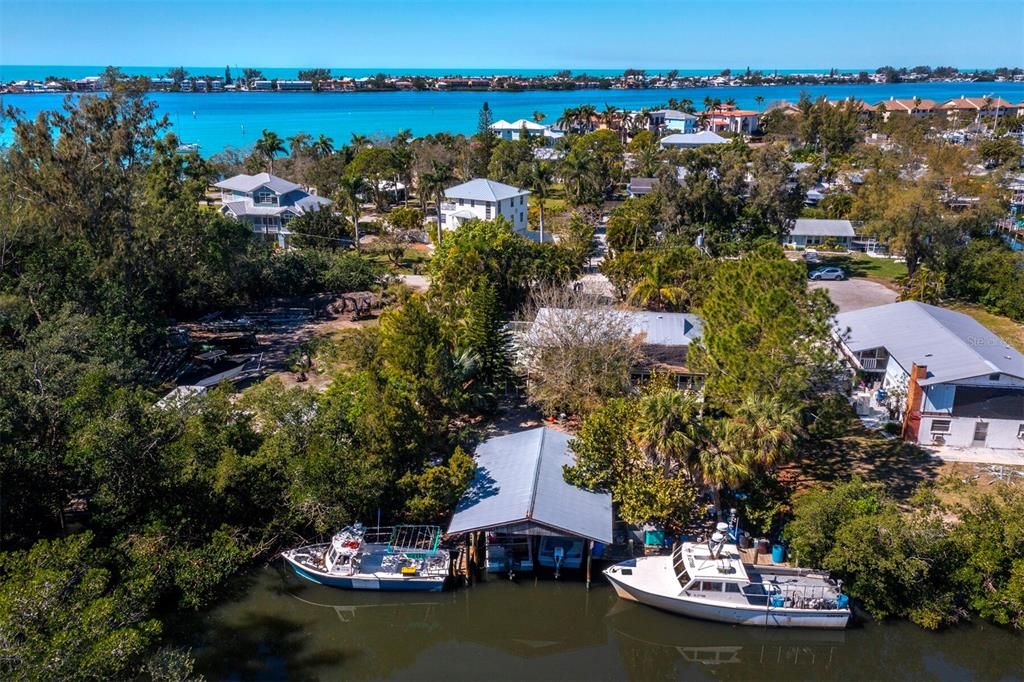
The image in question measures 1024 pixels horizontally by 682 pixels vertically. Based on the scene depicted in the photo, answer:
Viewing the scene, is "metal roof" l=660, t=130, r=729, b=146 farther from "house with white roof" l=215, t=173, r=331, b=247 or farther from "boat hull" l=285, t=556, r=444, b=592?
"boat hull" l=285, t=556, r=444, b=592

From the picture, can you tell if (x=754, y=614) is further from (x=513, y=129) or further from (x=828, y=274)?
(x=513, y=129)

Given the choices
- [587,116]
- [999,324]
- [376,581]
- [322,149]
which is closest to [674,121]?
[587,116]

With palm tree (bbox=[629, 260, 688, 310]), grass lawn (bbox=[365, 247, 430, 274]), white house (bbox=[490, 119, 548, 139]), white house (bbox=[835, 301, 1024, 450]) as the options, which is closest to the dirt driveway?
palm tree (bbox=[629, 260, 688, 310])

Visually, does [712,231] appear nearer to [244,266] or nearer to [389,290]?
[389,290]

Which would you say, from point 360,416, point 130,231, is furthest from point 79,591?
point 130,231

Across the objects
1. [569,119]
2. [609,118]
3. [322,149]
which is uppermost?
[609,118]

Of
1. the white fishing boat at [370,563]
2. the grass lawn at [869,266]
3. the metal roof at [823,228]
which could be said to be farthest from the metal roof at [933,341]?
the metal roof at [823,228]

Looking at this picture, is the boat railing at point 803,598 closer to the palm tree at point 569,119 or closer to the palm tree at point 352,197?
the palm tree at point 352,197
